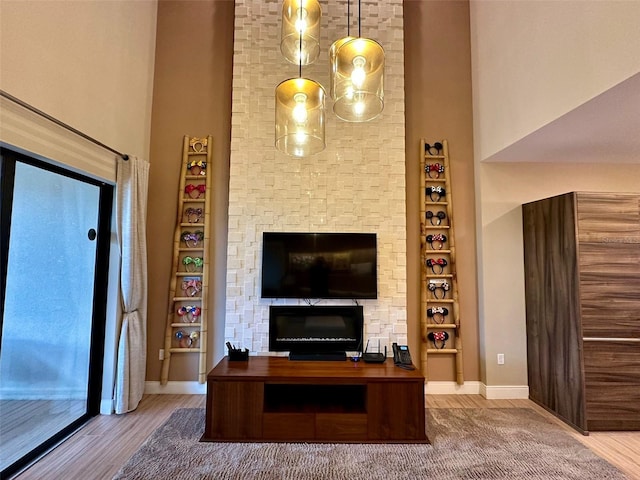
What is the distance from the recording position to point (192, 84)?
159 inches

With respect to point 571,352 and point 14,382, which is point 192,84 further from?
point 571,352

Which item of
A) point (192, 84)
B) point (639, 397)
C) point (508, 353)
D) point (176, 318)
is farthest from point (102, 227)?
point (639, 397)

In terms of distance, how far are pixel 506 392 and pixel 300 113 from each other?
3.60m

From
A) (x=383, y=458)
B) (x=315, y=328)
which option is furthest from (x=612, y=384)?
(x=315, y=328)

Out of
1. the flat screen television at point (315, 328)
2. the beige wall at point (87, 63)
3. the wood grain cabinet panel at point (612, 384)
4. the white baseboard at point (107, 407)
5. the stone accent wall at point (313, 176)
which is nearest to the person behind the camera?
the beige wall at point (87, 63)

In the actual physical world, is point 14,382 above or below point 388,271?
below

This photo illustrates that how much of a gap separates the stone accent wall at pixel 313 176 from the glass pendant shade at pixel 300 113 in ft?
4.98

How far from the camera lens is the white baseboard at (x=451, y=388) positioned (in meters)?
3.79

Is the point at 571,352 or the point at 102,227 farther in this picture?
the point at 102,227

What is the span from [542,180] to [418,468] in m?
3.23

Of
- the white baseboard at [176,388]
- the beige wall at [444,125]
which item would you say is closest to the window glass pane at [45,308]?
the white baseboard at [176,388]

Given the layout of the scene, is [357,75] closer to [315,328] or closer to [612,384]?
[315,328]

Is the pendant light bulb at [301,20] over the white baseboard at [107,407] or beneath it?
over

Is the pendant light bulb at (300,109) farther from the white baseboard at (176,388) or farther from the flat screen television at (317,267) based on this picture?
the white baseboard at (176,388)
